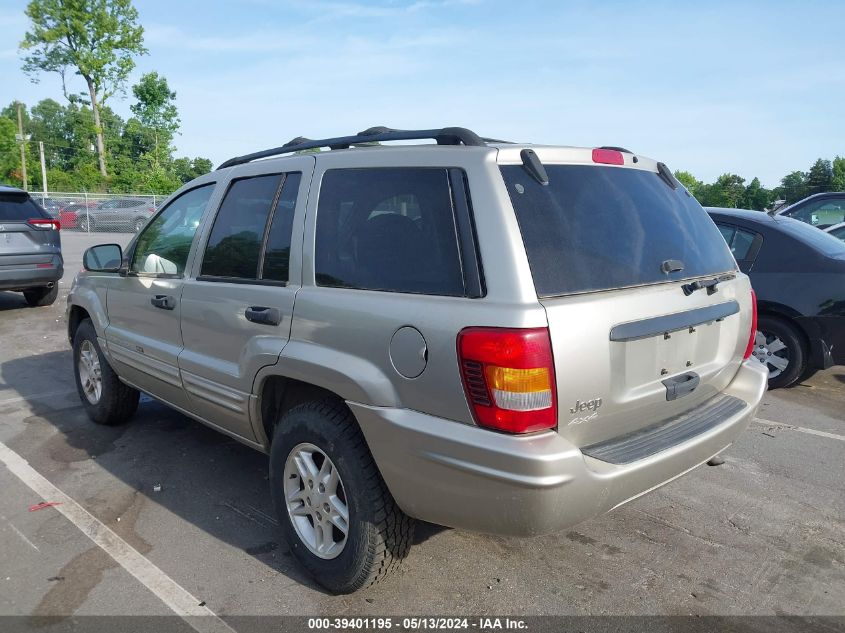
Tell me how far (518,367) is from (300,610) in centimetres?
142

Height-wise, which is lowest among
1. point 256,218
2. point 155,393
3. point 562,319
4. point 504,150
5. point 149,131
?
point 155,393

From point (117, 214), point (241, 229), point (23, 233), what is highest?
point (241, 229)

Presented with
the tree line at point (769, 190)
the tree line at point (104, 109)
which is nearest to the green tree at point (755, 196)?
the tree line at point (769, 190)

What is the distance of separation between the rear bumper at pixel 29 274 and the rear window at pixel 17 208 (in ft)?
2.02

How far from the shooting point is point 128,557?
3.14m

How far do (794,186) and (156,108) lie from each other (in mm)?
49390

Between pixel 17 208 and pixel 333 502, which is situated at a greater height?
pixel 17 208

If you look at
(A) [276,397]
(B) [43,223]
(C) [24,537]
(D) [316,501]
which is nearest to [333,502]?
(D) [316,501]

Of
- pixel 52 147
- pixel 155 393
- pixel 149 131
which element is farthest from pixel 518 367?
pixel 52 147

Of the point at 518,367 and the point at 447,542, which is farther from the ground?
the point at 518,367

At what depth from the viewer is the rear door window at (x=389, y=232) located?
2.50m

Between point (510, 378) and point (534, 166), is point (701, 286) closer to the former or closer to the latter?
point (534, 166)

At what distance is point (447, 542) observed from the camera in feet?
10.7

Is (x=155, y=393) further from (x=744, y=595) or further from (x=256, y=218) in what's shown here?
(x=744, y=595)
